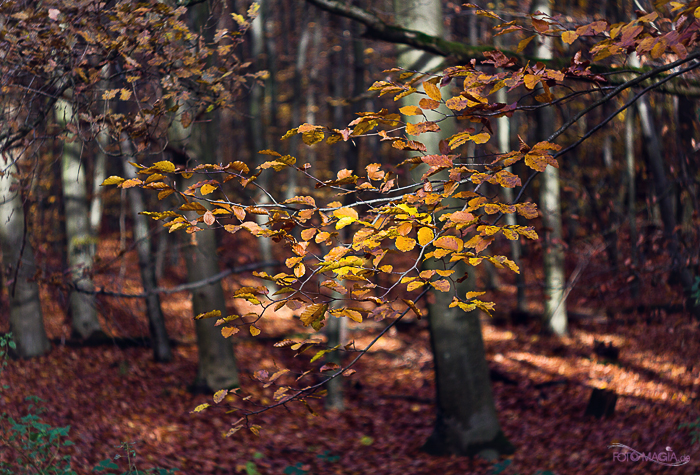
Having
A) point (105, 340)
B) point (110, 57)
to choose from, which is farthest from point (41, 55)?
point (105, 340)

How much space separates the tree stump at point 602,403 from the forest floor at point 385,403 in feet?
0.30

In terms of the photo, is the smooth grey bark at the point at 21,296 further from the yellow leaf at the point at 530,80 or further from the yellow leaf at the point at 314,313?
the yellow leaf at the point at 530,80

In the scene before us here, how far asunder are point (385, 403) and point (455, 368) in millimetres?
2896

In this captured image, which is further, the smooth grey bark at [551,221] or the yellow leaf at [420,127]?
the smooth grey bark at [551,221]

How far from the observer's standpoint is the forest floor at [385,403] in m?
5.96

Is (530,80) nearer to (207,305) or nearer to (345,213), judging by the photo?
(345,213)

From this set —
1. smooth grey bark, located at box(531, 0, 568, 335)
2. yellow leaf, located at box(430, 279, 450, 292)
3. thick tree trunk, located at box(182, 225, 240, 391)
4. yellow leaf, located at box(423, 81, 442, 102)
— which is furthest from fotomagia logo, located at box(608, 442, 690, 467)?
thick tree trunk, located at box(182, 225, 240, 391)

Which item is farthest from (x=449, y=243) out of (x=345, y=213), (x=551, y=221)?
(x=551, y=221)

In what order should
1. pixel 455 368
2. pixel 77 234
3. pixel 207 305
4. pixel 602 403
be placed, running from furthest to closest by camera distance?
pixel 77 234 → pixel 207 305 → pixel 602 403 → pixel 455 368

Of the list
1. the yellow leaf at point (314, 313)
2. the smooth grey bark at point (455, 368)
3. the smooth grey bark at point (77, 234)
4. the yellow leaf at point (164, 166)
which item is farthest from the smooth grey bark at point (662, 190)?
the smooth grey bark at point (77, 234)

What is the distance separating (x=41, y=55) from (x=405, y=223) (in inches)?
123

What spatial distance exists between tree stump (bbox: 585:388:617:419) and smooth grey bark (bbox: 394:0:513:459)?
1569 millimetres

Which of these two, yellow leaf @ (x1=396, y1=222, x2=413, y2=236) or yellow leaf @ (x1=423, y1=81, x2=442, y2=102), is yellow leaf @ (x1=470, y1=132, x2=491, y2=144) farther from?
yellow leaf @ (x1=396, y1=222, x2=413, y2=236)

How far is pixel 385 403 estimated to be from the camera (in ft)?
28.1
